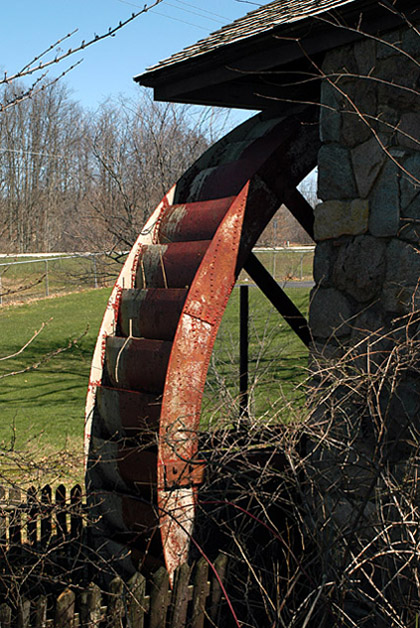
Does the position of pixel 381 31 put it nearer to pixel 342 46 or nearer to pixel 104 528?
pixel 342 46

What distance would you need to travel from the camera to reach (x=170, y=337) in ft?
15.4

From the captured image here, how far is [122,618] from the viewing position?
12.7 ft

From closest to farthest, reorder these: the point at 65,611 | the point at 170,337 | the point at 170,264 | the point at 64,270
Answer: the point at 65,611, the point at 170,337, the point at 170,264, the point at 64,270

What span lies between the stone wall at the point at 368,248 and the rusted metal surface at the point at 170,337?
1.98ft

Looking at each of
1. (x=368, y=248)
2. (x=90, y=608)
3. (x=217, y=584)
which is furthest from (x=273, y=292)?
(x=90, y=608)

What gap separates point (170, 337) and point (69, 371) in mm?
9528

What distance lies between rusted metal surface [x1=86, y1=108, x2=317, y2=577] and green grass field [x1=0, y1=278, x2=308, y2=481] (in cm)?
25

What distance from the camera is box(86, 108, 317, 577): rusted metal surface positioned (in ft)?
14.9

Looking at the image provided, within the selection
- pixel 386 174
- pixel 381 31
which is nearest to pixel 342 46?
pixel 381 31

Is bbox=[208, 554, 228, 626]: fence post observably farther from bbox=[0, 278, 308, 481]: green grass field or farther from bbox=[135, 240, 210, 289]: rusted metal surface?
bbox=[135, 240, 210, 289]: rusted metal surface

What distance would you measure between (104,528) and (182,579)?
1285mm

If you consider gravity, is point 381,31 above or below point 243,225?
above

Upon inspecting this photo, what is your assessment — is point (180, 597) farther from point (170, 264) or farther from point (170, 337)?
point (170, 264)

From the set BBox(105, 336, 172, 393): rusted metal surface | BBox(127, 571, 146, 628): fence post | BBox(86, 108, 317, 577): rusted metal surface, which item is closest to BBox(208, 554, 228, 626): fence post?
BBox(127, 571, 146, 628): fence post
